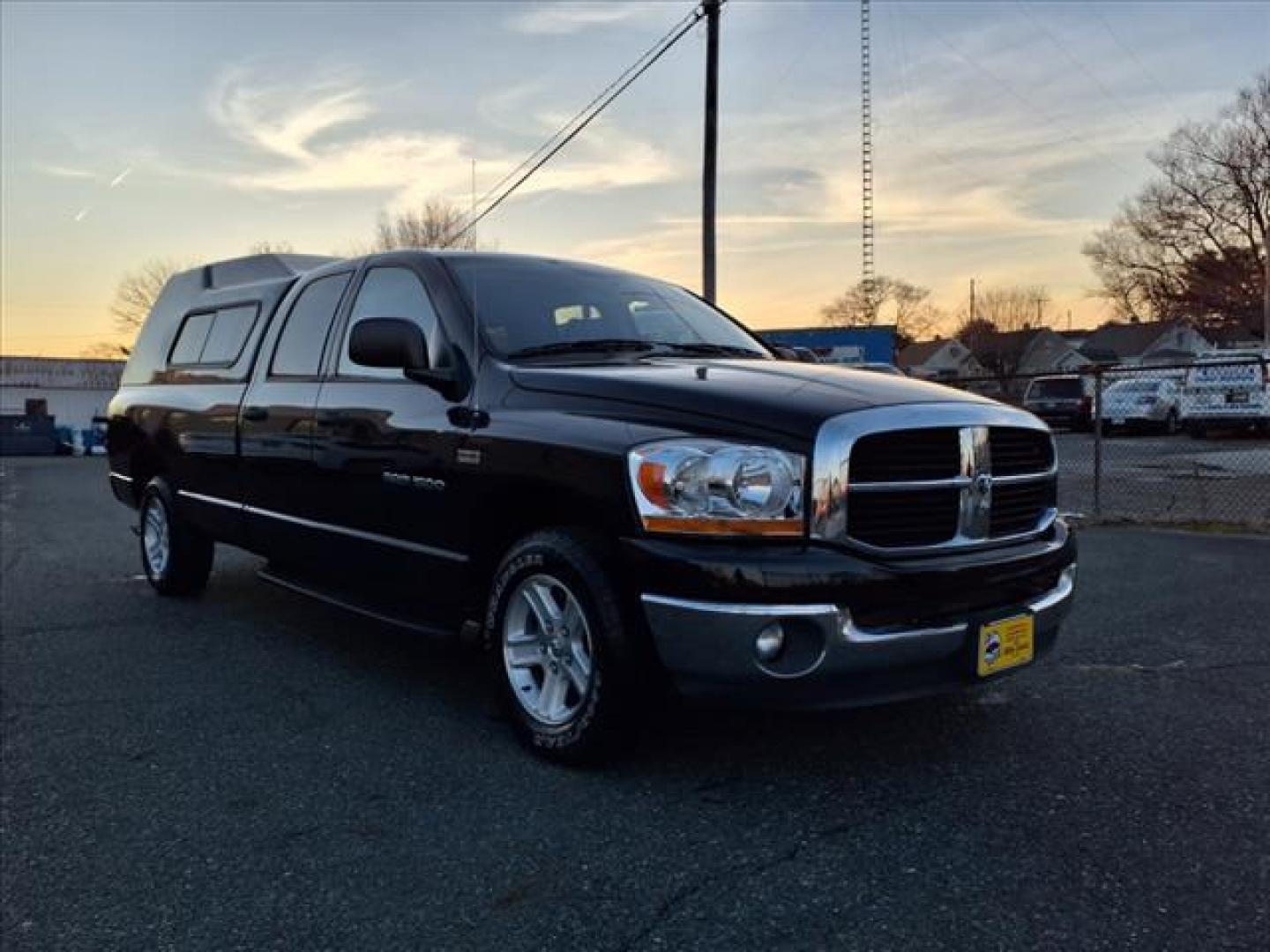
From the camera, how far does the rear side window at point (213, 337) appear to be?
5.69m

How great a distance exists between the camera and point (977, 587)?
3215 millimetres

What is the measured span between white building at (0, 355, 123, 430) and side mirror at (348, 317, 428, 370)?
6436 centimetres

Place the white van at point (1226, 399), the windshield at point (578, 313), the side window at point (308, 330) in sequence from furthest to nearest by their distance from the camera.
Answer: the white van at point (1226, 399)
the side window at point (308, 330)
the windshield at point (578, 313)

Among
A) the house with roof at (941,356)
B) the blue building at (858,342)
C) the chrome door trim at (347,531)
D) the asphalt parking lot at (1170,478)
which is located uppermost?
the house with roof at (941,356)

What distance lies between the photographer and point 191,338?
252 inches

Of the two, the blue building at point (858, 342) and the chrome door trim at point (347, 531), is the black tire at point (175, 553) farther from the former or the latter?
the blue building at point (858, 342)

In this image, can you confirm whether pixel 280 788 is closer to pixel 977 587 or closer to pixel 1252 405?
pixel 977 587

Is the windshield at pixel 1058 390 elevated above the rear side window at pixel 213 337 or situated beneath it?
situated beneath

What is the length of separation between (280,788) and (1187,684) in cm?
372

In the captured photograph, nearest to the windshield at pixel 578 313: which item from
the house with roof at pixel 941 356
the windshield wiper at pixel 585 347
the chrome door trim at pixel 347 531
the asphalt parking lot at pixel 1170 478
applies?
the windshield wiper at pixel 585 347

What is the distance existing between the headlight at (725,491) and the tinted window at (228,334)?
3.46m

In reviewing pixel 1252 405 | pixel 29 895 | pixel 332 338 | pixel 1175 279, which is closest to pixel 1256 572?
pixel 332 338

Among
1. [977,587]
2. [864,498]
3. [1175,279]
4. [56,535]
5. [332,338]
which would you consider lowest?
[56,535]

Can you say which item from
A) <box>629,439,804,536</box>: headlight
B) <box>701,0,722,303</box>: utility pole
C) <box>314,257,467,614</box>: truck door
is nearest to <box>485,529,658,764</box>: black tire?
<box>629,439,804,536</box>: headlight
